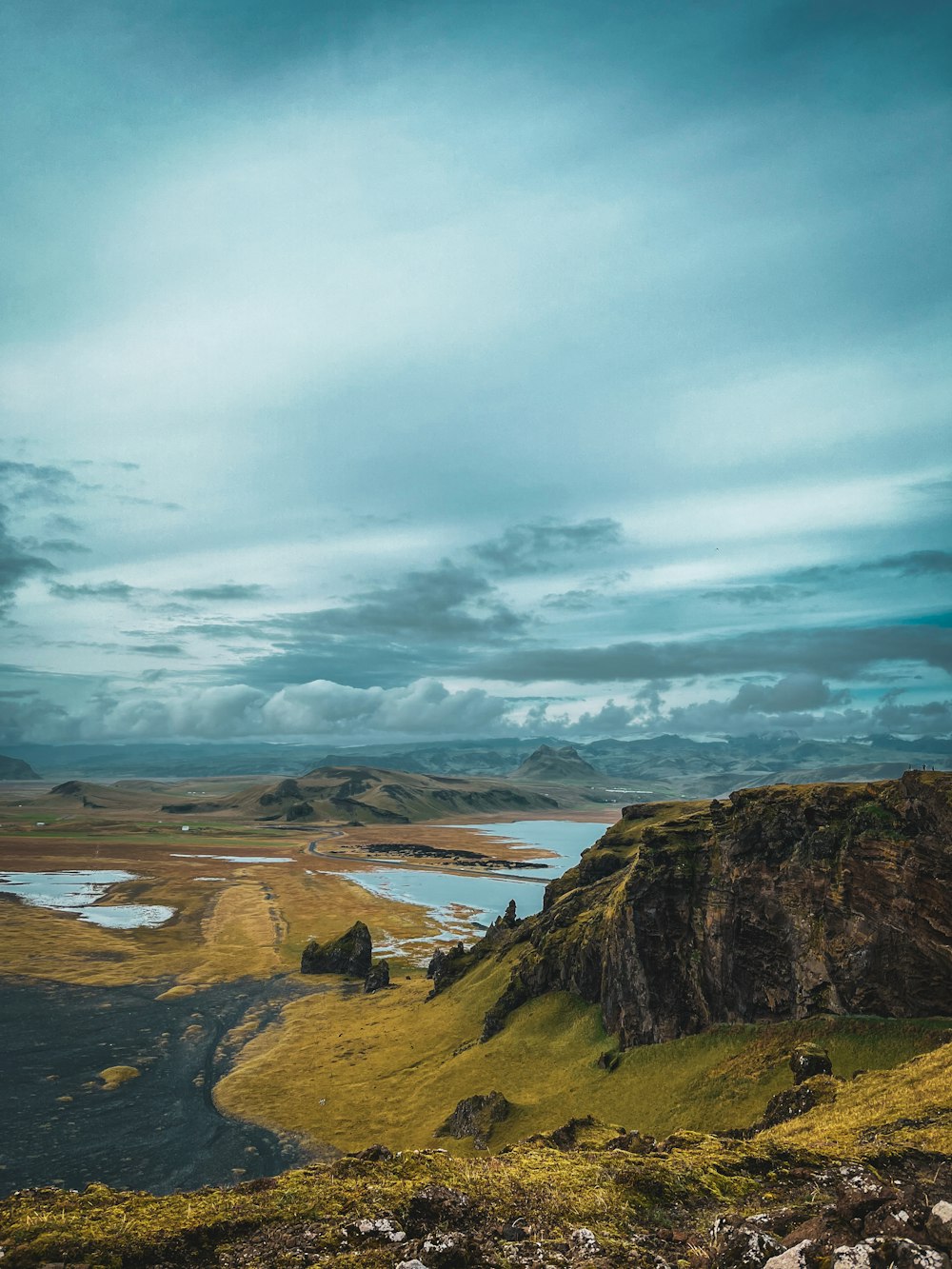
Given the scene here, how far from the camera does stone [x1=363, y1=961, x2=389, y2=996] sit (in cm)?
11719

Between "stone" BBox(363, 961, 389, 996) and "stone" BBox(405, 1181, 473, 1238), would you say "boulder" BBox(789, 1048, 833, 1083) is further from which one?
"stone" BBox(363, 961, 389, 996)

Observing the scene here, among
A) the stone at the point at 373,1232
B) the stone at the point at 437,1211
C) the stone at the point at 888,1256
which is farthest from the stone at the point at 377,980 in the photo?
the stone at the point at 888,1256

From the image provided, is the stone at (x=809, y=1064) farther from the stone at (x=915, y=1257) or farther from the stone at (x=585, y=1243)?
the stone at (x=915, y=1257)

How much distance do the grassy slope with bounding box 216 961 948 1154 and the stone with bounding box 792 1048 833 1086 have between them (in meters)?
1.70

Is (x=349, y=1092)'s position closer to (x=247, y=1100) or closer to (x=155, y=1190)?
(x=247, y=1100)

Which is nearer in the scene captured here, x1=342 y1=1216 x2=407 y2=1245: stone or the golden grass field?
x1=342 y1=1216 x2=407 y2=1245: stone

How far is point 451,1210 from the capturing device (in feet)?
70.4

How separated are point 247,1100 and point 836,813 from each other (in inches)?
2741

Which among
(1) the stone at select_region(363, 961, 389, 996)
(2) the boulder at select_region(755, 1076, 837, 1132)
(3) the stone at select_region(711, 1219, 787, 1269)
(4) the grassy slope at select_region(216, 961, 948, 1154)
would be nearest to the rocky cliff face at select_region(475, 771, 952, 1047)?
(4) the grassy slope at select_region(216, 961, 948, 1154)

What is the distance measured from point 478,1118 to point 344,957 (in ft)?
254

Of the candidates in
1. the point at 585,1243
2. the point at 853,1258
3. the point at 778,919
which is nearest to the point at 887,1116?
the point at 585,1243

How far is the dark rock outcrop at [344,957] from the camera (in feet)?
427

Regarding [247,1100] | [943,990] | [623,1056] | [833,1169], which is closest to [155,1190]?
[247,1100]

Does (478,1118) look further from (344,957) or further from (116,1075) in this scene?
(344,957)
